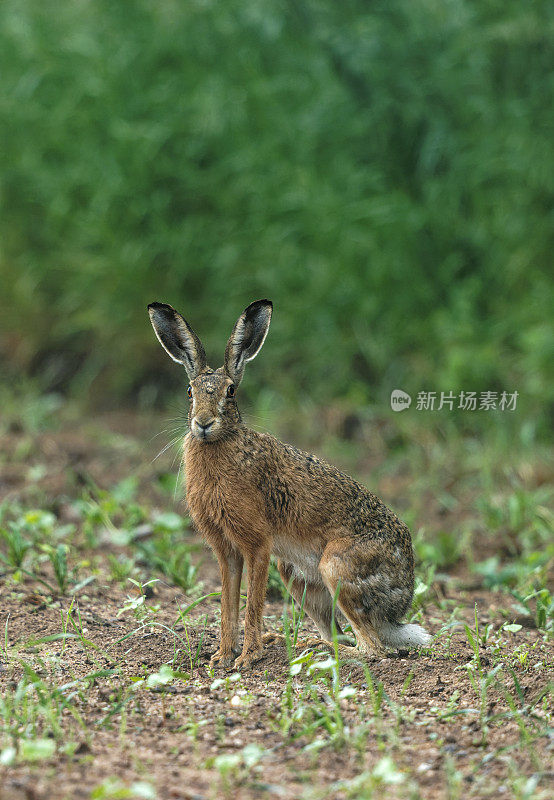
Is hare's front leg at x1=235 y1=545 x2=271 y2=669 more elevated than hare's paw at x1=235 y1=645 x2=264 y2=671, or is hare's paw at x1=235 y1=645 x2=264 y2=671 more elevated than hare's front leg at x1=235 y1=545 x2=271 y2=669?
hare's front leg at x1=235 y1=545 x2=271 y2=669

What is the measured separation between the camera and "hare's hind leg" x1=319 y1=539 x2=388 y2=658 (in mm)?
4062

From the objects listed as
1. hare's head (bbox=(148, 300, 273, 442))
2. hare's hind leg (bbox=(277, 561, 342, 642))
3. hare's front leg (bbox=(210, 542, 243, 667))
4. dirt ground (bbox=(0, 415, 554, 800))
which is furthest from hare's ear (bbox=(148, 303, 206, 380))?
dirt ground (bbox=(0, 415, 554, 800))

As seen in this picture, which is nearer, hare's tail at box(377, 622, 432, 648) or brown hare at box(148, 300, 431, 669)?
brown hare at box(148, 300, 431, 669)

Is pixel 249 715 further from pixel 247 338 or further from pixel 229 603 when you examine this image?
pixel 247 338

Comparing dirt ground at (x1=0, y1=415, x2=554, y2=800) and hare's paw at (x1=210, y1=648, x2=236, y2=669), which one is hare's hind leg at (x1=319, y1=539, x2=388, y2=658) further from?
hare's paw at (x1=210, y1=648, x2=236, y2=669)

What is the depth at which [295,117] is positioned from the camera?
334 inches

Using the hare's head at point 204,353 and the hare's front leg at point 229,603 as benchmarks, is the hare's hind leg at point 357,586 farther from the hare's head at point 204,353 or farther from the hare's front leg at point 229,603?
the hare's head at point 204,353

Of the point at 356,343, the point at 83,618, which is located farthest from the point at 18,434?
the point at 83,618

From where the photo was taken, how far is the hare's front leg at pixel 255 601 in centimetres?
404

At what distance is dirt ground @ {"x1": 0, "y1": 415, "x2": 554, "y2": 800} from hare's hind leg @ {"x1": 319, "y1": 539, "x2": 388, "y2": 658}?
0.13 m

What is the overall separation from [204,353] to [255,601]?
99cm

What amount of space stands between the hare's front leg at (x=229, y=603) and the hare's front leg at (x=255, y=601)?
5 centimetres

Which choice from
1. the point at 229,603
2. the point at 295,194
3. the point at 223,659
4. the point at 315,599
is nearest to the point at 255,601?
the point at 229,603

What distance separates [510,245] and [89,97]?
12.2 ft
